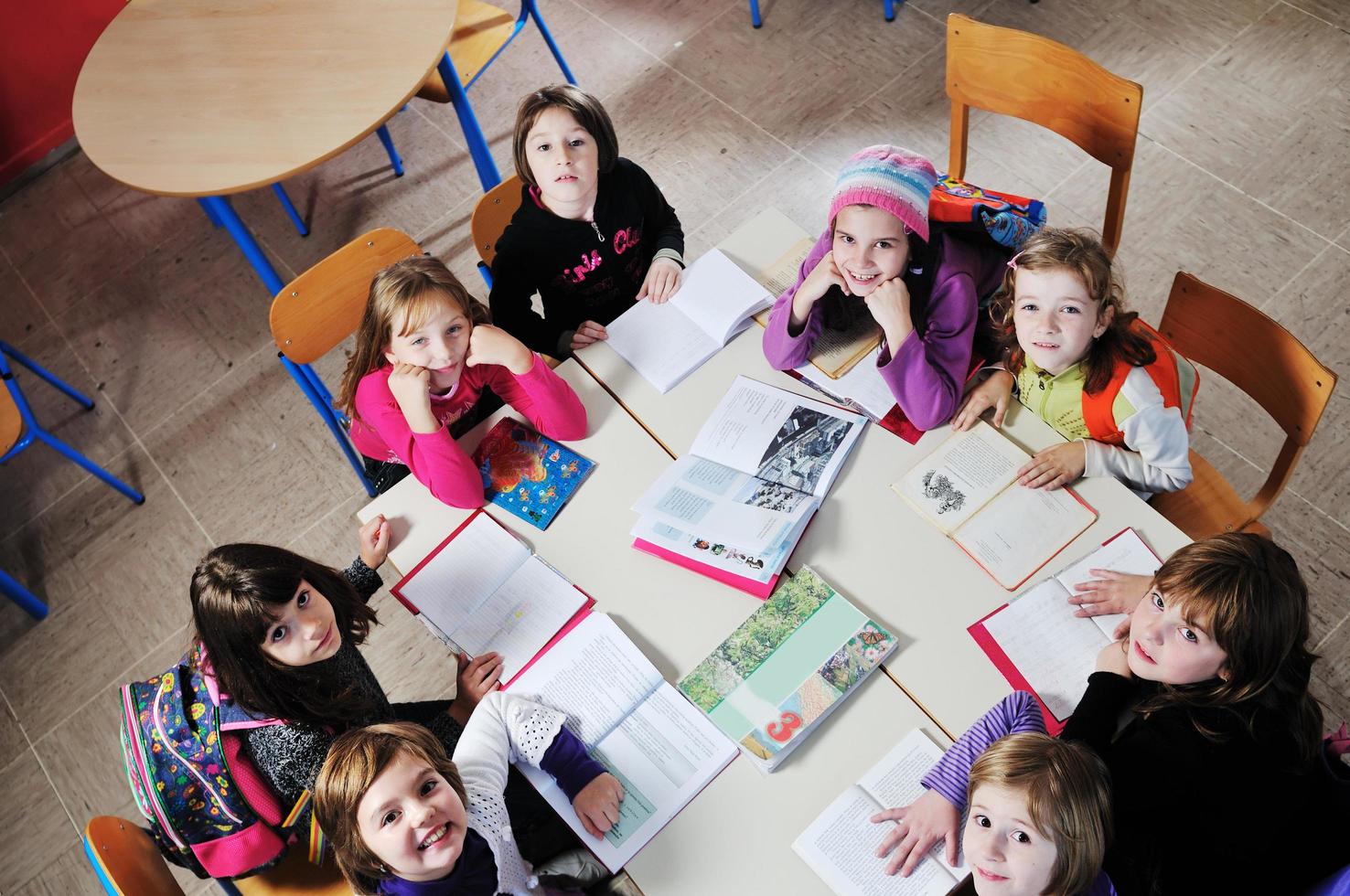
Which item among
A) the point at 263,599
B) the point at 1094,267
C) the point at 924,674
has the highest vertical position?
the point at 1094,267

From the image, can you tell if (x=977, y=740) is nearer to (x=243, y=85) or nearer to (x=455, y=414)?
(x=455, y=414)

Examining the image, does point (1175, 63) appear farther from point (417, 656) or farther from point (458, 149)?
point (417, 656)

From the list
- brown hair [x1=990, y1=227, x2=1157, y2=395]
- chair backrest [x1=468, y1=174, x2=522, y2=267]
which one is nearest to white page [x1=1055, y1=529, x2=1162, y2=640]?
brown hair [x1=990, y1=227, x2=1157, y2=395]

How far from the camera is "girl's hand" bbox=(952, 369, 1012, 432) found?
202 centimetres

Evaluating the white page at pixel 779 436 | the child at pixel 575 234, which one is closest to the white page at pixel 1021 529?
the white page at pixel 779 436

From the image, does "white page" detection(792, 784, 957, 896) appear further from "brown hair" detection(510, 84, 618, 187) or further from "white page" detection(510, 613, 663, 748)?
"brown hair" detection(510, 84, 618, 187)

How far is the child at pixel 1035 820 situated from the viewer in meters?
1.46

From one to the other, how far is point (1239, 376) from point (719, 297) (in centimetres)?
106

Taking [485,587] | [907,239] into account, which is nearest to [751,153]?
[907,239]

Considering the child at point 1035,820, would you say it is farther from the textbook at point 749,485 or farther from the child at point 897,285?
the child at point 897,285

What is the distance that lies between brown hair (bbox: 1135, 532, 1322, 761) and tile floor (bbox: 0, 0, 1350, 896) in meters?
0.94

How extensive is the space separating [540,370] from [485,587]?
0.44 meters

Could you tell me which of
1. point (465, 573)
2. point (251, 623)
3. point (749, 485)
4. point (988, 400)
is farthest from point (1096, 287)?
point (251, 623)

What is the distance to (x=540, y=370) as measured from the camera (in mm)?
2072
